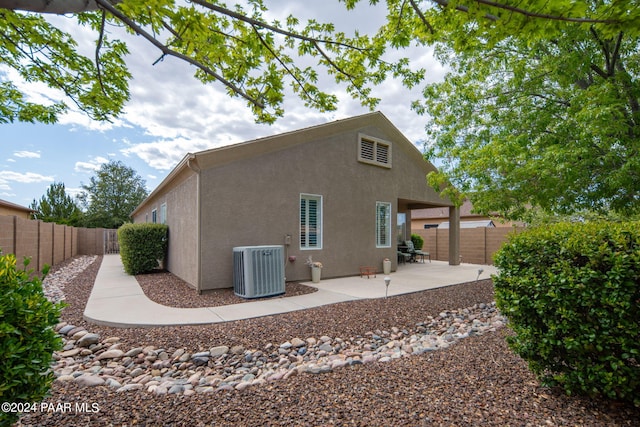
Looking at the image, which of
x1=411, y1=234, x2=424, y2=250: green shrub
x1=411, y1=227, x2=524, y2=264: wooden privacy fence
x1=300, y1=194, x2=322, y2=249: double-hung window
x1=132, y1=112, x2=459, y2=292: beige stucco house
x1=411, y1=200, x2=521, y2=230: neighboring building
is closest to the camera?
x1=132, y1=112, x2=459, y2=292: beige stucco house

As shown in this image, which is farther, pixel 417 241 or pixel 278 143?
pixel 417 241

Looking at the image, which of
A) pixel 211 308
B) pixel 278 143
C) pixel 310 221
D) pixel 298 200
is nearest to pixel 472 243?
pixel 310 221

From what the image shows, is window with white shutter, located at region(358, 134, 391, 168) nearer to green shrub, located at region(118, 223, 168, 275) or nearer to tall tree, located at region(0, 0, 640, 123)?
tall tree, located at region(0, 0, 640, 123)

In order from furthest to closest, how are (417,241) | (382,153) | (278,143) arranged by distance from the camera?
(417,241)
(382,153)
(278,143)

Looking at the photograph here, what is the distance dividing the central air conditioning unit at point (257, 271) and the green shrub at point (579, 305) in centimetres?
506

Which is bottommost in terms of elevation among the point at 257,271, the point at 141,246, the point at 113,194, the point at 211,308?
the point at 211,308

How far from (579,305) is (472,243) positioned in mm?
14230

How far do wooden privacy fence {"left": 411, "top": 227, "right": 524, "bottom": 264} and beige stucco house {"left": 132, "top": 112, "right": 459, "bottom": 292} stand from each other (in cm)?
523

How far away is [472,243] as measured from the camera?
51.3 ft

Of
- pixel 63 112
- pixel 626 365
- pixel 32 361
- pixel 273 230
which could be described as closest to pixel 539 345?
pixel 626 365

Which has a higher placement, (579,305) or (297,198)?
(297,198)

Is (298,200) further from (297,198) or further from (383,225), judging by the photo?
(383,225)

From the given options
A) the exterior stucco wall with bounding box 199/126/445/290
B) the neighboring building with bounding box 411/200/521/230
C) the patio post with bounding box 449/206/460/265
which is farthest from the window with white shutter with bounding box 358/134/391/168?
the neighboring building with bounding box 411/200/521/230

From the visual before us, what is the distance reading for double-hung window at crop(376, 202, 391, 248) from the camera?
10.8 m
